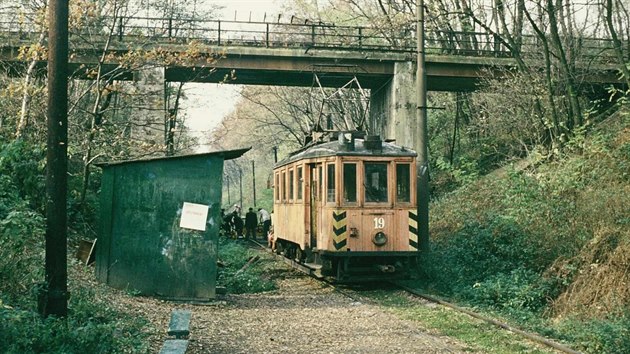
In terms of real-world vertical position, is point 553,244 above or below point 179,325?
above

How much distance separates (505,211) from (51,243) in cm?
1238

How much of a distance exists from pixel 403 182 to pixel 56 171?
794 cm

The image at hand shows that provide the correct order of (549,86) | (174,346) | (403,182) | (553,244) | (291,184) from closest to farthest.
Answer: (174,346)
(553,244)
(403,182)
(291,184)
(549,86)

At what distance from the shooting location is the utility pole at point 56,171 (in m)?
7.77

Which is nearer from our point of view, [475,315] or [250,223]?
[475,315]

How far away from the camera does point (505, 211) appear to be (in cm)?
1759

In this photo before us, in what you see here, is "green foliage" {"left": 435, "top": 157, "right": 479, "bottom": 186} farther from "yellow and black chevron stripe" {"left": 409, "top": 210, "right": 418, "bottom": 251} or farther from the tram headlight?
the tram headlight

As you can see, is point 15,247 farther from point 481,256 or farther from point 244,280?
point 481,256

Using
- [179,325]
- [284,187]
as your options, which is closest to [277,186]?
[284,187]

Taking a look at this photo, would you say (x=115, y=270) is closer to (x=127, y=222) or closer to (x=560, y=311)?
(x=127, y=222)

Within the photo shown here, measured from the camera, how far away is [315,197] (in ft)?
48.6

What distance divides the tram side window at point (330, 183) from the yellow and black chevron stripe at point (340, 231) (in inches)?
14.0

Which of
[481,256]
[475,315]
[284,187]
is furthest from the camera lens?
[284,187]

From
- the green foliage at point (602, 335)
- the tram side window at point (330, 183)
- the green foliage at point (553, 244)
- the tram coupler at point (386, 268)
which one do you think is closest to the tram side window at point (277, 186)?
the green foliage at point (553, 244)
